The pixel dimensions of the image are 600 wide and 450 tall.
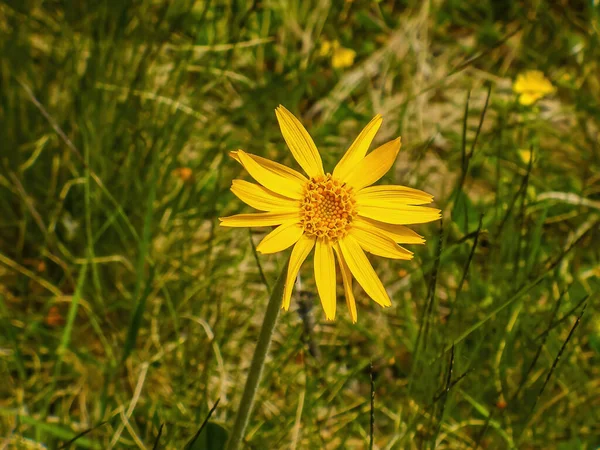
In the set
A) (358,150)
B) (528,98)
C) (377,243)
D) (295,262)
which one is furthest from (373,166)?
(528,98)

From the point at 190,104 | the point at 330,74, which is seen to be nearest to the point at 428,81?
the point at 330,74

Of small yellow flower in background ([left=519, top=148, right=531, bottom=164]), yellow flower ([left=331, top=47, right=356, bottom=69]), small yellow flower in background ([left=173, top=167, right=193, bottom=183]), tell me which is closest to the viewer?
small yellow flower in background ([left=173, top=167, right=193, bottom=183])

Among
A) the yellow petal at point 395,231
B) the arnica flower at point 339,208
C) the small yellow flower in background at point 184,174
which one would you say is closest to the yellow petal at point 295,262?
the arnica flower at point 339,208

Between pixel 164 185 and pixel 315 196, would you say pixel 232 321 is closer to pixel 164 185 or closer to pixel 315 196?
pixel 164 185

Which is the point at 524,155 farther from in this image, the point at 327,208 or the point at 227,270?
the point at 327,208

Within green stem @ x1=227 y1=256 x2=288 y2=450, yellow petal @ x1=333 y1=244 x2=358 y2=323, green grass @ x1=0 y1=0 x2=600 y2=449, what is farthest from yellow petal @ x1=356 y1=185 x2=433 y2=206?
green grass @ x1=0 y1=0 x2=600 y2=449

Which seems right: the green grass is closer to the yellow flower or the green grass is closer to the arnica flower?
the yellow flower
